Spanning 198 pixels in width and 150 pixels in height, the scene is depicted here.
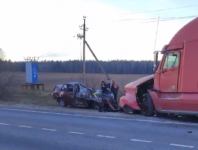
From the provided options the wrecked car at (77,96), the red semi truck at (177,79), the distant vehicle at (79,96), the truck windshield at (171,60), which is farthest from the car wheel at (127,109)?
the wrecked car at (77,96)

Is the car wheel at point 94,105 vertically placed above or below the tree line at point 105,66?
below

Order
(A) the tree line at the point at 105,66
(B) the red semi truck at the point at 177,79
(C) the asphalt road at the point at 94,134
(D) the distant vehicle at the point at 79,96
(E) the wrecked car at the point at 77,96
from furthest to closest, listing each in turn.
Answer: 1. (A) the tree line at the point at 105,66
2. (E) the wrecked car at the point at 77,96
3. (D) the distant vehicle at the point at 79,96
4. (B) the red semi truck at the point at 177,79
5. (C) the asphalt road at the point at 94,134

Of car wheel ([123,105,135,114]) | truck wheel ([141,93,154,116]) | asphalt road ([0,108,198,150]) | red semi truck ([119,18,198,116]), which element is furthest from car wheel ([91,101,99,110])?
asphalt road ([0,108,198,150])

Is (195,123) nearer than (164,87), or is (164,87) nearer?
(195,123)

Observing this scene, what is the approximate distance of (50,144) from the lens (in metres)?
9.58

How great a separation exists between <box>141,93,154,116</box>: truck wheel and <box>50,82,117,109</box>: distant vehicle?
4.14 metres

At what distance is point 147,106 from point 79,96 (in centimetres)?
676

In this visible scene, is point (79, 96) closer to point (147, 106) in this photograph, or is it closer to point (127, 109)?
point (127, 109)

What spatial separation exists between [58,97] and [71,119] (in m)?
8.43

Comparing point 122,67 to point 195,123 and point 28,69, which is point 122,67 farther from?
point 195,123

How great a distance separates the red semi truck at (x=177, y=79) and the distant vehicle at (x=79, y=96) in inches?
189

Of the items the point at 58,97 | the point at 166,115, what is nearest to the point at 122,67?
the point at 58,97

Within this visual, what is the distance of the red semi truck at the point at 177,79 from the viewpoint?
43.9 ft

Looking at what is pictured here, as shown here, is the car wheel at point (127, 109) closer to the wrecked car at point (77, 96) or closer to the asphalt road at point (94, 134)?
the asphalt road at point (94, 134)
